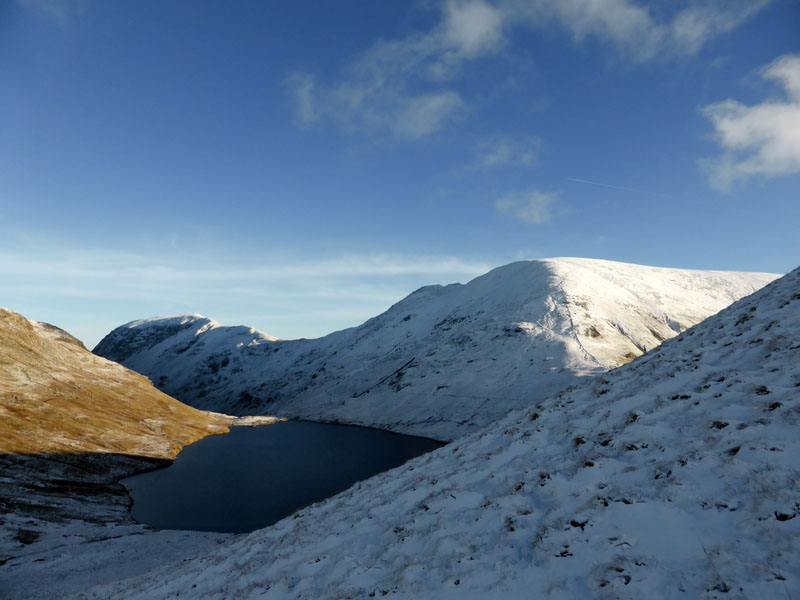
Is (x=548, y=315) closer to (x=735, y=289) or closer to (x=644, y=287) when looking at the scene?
(x=644, y=287)

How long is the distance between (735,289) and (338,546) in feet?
650

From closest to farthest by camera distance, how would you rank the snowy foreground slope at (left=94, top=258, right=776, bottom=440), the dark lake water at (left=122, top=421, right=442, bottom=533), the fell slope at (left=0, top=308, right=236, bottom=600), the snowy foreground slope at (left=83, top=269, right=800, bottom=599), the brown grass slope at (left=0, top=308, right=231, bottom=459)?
the snowy foreground slope at (left=83, top=269, right=800, bottom=599) → the fell slope at (left=0, top=308, right=236, bottom=600) → the dark lake water at (left=122, top=421, right=442, bottom=533) → the brown grass slope at (left=0, top=308, right=231, bottom=459) → the snowy foreground slope at (left=94, top=258, right=776, bottom=440)

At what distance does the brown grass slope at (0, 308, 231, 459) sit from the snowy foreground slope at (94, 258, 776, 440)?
48.2 metres

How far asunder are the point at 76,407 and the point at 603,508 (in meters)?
91.1

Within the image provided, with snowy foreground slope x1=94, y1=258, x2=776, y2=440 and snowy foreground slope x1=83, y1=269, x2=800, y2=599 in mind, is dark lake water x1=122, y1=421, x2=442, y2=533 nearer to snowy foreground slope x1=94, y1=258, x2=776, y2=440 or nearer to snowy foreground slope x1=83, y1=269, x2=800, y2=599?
snowy foreground slope x1=94, y1=258, x2=776, y2=440

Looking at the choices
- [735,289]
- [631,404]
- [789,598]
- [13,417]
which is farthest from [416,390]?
[735,289]

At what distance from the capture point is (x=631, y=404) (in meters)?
12.4

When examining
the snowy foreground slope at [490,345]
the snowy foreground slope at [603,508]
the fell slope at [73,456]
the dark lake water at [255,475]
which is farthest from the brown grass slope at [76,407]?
the snowy foreground slope at [603,508]

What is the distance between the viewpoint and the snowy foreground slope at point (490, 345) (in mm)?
98750

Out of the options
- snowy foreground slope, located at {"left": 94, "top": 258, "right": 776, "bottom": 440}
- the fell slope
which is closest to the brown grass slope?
the fell slope

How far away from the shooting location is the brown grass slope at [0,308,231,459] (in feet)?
193

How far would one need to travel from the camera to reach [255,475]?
202ft

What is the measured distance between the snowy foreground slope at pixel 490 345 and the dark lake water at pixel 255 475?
59.7ft

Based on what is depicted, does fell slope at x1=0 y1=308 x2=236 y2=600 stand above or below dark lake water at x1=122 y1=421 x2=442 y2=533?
above
